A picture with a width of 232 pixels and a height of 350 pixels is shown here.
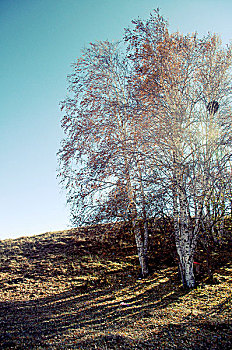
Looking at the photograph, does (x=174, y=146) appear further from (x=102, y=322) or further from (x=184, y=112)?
(x=102, y=322)

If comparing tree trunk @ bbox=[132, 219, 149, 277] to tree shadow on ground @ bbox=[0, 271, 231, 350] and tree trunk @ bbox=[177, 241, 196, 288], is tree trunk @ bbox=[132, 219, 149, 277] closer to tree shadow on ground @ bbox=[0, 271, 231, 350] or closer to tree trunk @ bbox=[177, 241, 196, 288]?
tree shadow on ground @ bbox=[0, 271, 231, 350]

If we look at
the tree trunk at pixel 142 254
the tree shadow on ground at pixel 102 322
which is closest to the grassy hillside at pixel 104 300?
the tree shadow on ground at pixel 102 322

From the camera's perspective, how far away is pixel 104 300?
6.27 m

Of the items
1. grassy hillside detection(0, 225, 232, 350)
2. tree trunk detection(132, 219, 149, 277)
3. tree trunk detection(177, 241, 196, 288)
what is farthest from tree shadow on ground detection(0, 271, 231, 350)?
A: tree trunk detection(132, 219, 149, 277)

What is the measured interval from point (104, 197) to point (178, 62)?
4.55 metres

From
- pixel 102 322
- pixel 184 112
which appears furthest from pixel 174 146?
pixel 102 322

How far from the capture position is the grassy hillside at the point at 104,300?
12.3 ft

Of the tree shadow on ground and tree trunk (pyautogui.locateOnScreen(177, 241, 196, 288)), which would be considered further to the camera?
tree trunk (pyautogui.locateOnScreen(177, 241, 196, 288))

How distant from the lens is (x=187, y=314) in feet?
15.5

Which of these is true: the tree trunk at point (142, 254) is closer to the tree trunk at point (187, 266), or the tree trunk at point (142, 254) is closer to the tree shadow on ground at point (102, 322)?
the tree shadow on ground at point (102, 322)

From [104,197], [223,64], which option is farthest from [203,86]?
[104,197]

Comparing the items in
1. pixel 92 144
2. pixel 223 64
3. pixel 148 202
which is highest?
pixel 223 64

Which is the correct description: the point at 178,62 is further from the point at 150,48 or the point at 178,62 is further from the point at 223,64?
the point at 223,64

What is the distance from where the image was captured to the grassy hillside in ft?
12.3
